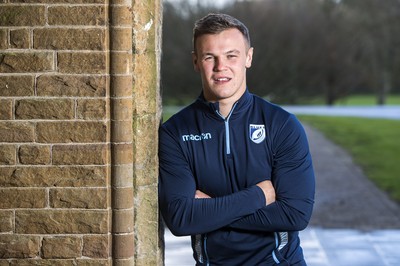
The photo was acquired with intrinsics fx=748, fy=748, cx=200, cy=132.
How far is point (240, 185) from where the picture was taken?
3.08 metres

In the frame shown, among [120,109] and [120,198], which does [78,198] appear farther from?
[120,109]

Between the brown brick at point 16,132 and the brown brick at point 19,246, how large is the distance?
392 millimetres

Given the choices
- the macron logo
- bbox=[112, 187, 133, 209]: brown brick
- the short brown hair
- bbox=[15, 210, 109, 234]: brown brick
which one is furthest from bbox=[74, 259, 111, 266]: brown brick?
the short brown hair

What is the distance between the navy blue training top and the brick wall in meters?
0.22

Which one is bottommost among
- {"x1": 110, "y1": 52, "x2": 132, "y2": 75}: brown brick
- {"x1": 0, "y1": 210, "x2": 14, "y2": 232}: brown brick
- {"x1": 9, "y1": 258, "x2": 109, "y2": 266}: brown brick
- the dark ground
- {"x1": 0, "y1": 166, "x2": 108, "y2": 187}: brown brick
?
the dark ground

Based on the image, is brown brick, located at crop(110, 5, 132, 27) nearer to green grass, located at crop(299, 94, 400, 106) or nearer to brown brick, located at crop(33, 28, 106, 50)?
brown brick, located at crop(33, 28, 106, 50)

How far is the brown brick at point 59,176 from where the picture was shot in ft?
9.75

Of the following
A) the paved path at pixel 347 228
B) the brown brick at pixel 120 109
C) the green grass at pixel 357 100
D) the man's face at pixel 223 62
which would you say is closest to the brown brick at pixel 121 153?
the brown brick at pixel 120 109

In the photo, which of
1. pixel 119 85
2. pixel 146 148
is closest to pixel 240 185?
pixel 146 148

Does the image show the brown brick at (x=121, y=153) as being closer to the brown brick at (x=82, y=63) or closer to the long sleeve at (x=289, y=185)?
the brown brick at (x=82, y=63)

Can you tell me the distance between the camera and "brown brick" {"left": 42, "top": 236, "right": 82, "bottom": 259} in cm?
299

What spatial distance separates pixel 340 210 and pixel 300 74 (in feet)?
68.9

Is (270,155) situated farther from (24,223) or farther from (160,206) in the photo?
(24,223)

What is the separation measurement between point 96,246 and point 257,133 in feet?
2.62
